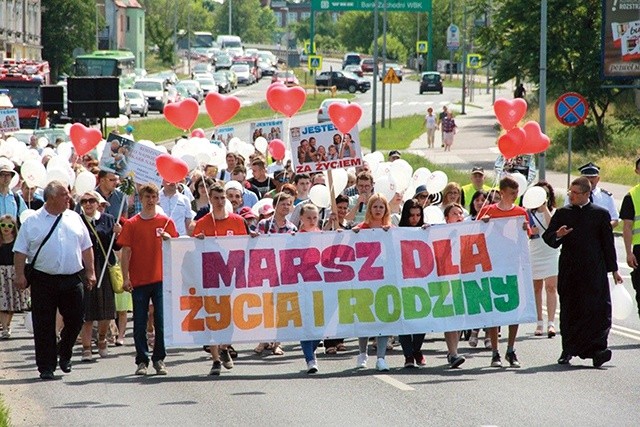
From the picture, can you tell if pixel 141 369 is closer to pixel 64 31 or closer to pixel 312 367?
pixel 312 367

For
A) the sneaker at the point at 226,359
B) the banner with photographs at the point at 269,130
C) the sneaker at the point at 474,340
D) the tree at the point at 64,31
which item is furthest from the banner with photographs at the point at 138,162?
the tree at the point at 64,31

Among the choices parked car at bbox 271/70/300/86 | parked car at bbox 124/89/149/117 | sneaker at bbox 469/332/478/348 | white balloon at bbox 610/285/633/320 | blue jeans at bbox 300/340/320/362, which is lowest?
sneaker at bbox 469/332/478/348

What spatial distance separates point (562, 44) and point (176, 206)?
33.2 meters

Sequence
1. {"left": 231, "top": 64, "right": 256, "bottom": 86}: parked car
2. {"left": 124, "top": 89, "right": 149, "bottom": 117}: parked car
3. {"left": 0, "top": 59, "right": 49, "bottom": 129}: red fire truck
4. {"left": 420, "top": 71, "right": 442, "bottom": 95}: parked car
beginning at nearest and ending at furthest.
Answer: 1. {"left": 0, "top": 59, "right": 49, "bottom": 129}: red fire truck
2. {"left": 124, "top": 89, "right": 149, "bottom": 117}: parked car
3. {"left": 420, "top": 71, "right": 442, "bottom": 95}: parked car
4. {"left": 231, "top": 64, "right": 256, "bottom": 86}: parked car

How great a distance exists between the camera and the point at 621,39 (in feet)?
133

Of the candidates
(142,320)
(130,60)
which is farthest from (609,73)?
(130,60)

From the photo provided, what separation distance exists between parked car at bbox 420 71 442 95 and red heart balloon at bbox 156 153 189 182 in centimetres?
8915

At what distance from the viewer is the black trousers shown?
1413cm

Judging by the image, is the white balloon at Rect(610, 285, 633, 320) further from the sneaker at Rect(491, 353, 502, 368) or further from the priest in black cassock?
the sneaker at Rect(491, 353, 502, 368)

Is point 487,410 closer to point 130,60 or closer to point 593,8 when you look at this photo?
point 593,8

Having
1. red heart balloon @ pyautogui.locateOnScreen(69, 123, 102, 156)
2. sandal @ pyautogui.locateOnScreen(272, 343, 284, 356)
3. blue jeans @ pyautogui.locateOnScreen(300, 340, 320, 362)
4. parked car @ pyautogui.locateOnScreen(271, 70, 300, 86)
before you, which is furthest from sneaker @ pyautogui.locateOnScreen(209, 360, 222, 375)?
parked car @ pyautogui.locateOnScreen(271, 70, 300, 86)

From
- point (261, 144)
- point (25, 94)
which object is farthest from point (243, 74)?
point (261, 144)

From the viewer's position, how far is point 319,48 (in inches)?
6944

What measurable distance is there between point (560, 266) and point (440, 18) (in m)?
122
